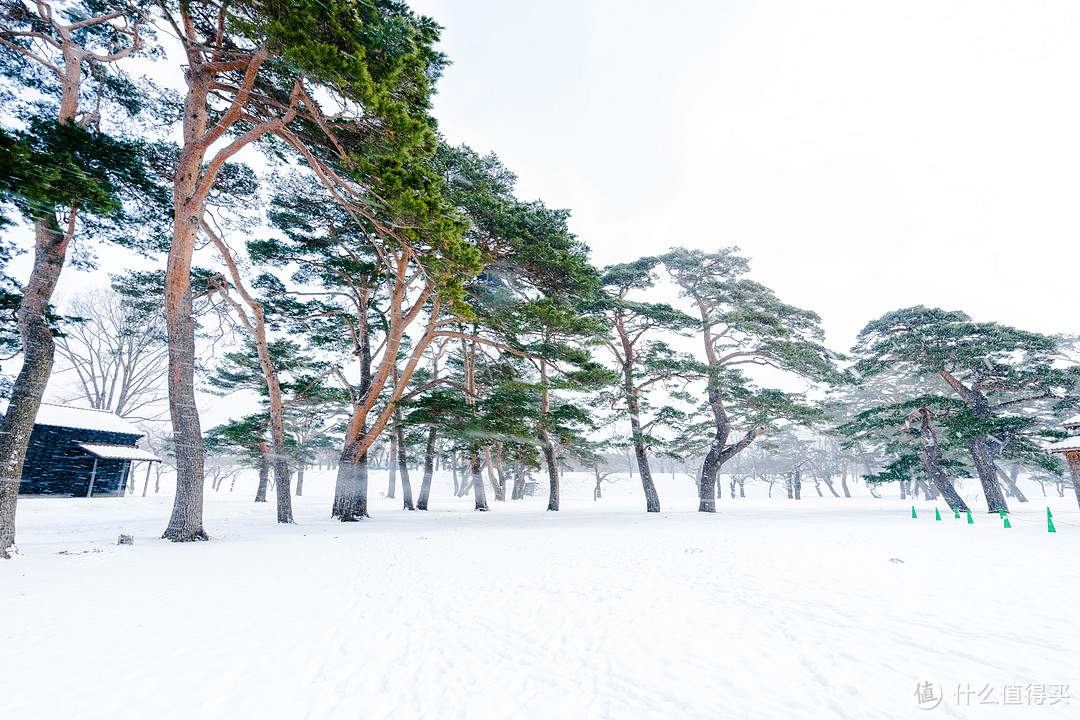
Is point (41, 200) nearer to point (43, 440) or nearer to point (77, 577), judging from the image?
point (77, 577)

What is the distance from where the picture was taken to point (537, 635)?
13.5 feet

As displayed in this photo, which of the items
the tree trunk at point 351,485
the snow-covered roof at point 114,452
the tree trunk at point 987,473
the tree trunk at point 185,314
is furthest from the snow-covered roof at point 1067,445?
the snow-covered roof at point 114,452

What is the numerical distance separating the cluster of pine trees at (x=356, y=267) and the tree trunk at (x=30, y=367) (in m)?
0.04

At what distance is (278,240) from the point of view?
13.1 meters

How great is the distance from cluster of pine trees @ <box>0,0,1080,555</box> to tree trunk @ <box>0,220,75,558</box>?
4 centimetres

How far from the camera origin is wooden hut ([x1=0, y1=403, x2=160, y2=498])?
20.0 metres

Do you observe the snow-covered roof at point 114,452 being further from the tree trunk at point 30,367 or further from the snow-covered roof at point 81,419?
the tree trunk at point 30,367

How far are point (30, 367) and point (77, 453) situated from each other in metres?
20.5

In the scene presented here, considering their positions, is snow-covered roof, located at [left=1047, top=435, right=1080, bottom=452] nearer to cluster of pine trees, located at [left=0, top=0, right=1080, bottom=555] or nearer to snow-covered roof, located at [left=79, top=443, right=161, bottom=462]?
cluster of pine trees, located at [left=0, top=0, right=1080, bottom=555]

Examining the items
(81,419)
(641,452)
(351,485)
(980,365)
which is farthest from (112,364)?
(980,365)

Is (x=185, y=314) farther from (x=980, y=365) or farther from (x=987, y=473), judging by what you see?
(x=987, y=473)

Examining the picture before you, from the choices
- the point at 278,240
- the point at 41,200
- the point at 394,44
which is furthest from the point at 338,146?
the point at 278,240

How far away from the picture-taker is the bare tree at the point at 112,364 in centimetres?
2531

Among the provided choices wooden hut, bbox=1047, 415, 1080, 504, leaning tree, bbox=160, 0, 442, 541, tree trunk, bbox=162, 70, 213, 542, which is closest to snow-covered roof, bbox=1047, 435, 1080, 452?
wooden hut, bbox=1047, 415, 1080, 504
